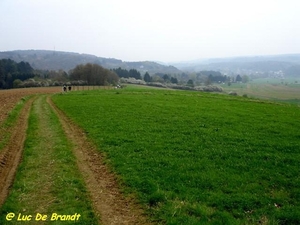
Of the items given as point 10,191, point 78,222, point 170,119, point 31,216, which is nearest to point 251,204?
point 78,222

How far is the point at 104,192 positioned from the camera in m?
11.7

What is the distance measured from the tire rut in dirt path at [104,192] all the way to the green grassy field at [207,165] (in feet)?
1.76

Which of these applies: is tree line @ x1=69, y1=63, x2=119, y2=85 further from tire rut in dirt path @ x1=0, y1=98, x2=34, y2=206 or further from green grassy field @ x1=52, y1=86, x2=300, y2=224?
tire rut in dirt path @ x1=0, y1=98, x2=34, y2=206

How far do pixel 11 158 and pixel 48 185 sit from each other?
5.20 m

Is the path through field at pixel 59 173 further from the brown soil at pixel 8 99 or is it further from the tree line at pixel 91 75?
the tree line at pixel 91 75

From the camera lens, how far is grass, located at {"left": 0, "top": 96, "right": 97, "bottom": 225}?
394 inches

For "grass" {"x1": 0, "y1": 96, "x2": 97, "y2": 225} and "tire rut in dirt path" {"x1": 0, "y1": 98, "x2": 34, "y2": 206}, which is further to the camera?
"tire rut in dirt path" {"x1": 0, "y1": 98, "x2": 34, "y2": 206}

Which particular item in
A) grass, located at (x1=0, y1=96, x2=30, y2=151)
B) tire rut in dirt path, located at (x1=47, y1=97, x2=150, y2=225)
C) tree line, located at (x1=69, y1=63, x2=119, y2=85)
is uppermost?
tree line, located at (x1=69, y1=63, x2=119, y2=85)

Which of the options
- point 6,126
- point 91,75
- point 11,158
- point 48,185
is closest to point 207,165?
point 48,185

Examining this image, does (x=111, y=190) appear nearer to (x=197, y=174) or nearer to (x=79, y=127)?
(x=197, y=174)

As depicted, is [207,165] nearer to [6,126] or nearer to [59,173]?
[59,173]

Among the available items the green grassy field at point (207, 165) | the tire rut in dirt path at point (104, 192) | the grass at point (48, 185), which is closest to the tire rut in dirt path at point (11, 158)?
the grass at point (48, 185)

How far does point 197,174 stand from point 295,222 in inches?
184

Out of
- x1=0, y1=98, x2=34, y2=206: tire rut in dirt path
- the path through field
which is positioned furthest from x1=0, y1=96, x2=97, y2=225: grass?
x1=0, y1=98, x2=34, y2=206: tire rut in dirt path
